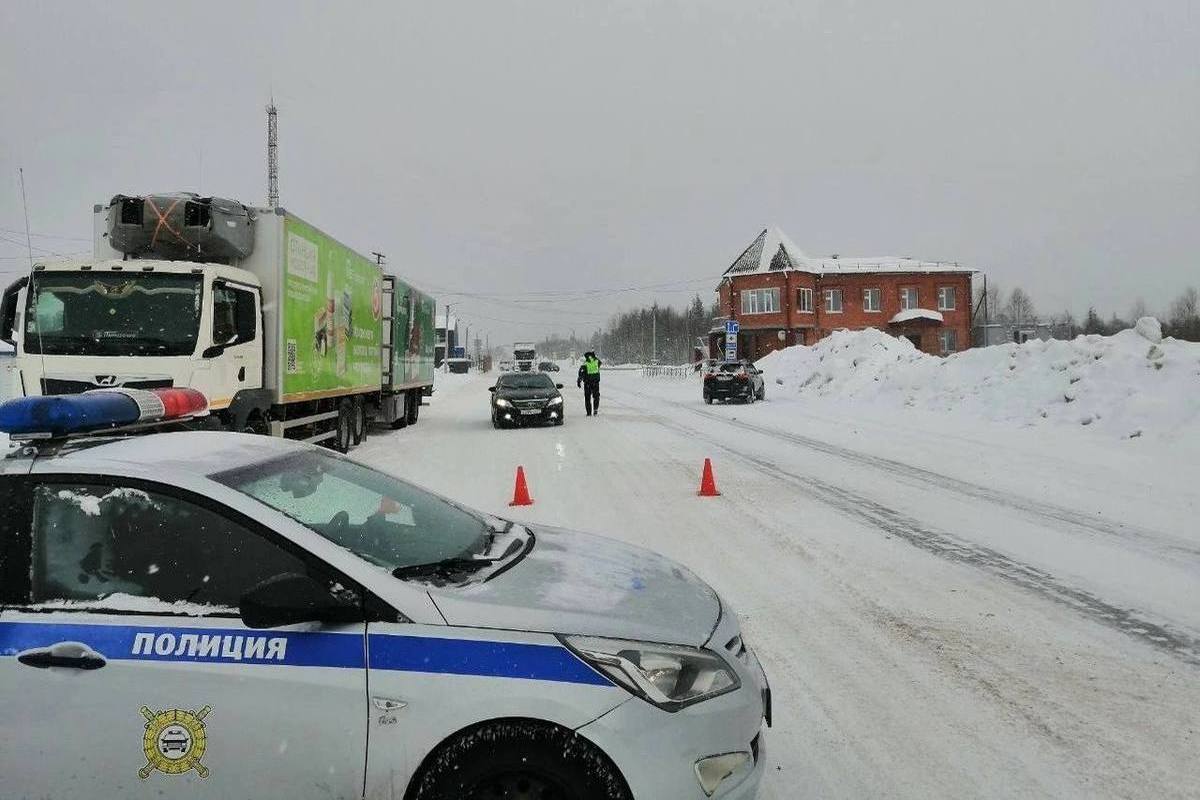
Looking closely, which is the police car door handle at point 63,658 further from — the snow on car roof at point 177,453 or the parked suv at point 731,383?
the parked suv at point 731,383

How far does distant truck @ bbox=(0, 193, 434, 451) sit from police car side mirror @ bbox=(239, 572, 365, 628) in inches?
305

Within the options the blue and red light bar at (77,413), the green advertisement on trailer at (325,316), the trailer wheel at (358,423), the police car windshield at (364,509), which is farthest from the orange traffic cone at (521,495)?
the trailer wheel at (358,423)

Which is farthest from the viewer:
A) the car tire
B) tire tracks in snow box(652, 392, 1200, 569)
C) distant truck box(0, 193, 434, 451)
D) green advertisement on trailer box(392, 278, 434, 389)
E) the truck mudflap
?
green advertisement on trailer box(392, 278, 434, 389)

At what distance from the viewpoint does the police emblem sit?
254 cm

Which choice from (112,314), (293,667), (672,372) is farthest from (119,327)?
(672,372)

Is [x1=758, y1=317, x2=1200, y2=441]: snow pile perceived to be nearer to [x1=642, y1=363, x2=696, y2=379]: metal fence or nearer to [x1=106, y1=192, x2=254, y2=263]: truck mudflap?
[x1=106, y1=192, x2=254, y2=263]: truck mudflap

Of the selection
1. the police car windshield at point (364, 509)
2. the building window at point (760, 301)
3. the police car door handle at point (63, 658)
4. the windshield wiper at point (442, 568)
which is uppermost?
the building window at point (760, 301)

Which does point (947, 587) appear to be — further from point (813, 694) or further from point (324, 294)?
point (324, 294)

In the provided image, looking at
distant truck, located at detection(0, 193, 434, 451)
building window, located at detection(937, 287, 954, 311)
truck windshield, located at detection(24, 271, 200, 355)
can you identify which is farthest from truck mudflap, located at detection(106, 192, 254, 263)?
building window, located at detection(937, 287, 954, 311)

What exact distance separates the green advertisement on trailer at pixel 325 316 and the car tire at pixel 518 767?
10.1m

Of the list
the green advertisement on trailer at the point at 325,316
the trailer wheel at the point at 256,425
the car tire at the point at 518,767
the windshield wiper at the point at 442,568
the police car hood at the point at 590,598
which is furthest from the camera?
the green advertisement on trailer at the point at 325,316

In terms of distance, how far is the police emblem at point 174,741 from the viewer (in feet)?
8.33

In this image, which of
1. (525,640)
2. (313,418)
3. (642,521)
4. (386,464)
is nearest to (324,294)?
(313,418)

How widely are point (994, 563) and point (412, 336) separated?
17.0 metres
